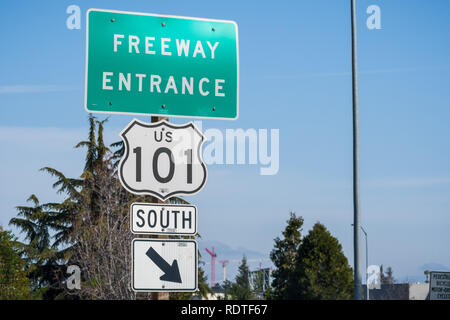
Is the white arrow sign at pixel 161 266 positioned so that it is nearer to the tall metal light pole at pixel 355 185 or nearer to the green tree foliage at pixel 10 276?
the tall metal light pole at pixel 355 185

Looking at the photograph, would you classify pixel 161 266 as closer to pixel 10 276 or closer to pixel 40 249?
pixel 10 276

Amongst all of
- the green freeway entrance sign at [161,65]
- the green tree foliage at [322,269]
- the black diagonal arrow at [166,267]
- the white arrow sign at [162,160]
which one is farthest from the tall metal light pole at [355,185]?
the green tree foliage at [322,269]

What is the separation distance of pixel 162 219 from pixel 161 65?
1582 mm

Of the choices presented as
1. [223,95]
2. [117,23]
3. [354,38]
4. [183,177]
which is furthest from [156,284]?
[354,38]

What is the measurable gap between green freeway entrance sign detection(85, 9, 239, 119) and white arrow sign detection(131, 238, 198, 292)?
1367mm

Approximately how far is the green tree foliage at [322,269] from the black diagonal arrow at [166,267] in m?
37.7

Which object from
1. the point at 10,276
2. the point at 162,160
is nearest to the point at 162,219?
the point at 162,160

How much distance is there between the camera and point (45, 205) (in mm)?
42219

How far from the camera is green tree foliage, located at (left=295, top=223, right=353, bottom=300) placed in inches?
1730

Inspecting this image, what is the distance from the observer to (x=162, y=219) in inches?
266

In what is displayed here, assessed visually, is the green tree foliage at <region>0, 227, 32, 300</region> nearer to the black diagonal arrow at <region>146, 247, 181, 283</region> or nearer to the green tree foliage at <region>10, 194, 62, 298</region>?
the green tree foliage at <region>10, 194, 62, 298</region>

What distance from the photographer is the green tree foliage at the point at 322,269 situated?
43.9m
